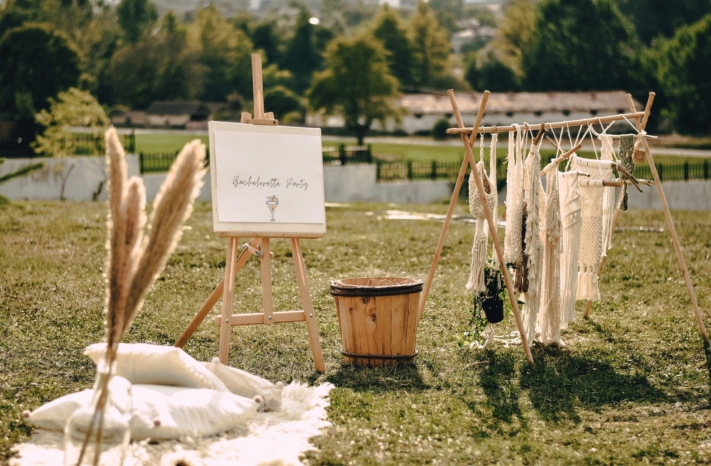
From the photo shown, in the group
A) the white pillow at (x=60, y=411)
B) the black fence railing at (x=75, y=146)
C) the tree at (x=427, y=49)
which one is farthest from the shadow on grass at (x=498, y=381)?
the tree at (x=427, y=49)

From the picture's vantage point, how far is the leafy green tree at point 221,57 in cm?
6162

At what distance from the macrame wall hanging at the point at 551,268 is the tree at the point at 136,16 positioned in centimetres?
6799

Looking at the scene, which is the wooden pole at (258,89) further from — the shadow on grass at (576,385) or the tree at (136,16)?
the tree at (136,16)

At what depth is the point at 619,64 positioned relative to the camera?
58625mm

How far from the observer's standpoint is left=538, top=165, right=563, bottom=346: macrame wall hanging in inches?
254

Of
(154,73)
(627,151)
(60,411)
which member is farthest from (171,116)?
(60,411)

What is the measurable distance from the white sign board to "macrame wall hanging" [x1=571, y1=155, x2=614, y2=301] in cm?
217

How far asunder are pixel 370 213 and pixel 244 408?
471 inches

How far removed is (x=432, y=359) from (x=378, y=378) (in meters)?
0.71

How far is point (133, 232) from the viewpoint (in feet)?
10.2

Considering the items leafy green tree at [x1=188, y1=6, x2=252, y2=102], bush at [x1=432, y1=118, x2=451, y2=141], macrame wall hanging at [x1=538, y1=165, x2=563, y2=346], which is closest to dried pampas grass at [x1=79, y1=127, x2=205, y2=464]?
macrame wall hanging at [x1=538, y1=165, x2=563, y2=346]

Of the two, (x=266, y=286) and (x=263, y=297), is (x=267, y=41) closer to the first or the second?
(x=266, y=286)

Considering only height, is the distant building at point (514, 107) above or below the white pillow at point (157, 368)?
above

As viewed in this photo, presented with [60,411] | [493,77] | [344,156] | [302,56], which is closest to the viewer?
[60,411]
